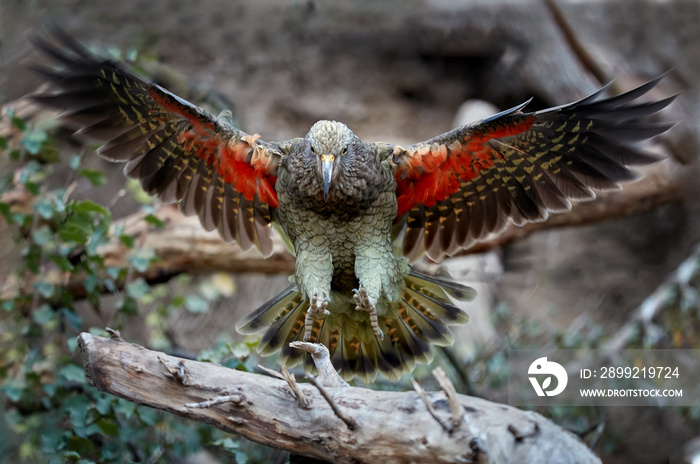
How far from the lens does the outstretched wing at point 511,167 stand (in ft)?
10.6

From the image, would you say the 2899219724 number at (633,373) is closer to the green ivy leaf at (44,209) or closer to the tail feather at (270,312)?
the tail feather at (270,312)

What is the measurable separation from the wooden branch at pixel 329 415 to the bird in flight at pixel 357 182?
0.89 meters

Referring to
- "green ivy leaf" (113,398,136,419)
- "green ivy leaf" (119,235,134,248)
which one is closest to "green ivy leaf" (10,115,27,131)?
"green ivy leaf" (119,235,134,248)

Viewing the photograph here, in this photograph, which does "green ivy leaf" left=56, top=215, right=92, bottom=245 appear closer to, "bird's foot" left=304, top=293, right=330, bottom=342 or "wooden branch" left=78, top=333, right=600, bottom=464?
"wooden branch" left=78, top=333, right=600, bottom=464

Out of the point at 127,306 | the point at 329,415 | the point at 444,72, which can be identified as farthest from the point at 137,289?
the point at 444,72

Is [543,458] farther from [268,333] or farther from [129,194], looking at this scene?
[129,194]

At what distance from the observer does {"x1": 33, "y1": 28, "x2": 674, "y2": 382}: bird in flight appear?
10.8ft

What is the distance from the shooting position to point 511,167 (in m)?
3.66

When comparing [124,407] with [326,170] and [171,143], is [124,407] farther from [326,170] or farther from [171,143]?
[326,170]

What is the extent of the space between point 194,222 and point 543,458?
3589 mm

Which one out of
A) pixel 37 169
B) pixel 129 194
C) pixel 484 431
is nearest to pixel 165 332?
pixel 37 169

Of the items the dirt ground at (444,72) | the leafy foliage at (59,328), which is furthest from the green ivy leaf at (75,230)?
the dirt ground at (444,72)

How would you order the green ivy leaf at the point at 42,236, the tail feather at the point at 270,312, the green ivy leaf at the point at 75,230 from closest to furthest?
1. the tail feather at the point at 270,312
2. the green ivy leaf at the point at 75,230
3. the green ivy leaf at the point at 42,236

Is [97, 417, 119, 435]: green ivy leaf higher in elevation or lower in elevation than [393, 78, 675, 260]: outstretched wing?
lower
